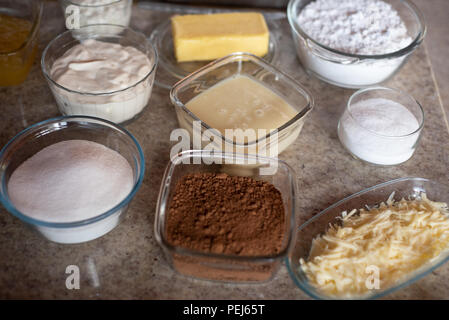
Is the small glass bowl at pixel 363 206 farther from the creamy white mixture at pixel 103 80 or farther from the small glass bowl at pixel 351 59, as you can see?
the creamy white mixture at pixel 103 80

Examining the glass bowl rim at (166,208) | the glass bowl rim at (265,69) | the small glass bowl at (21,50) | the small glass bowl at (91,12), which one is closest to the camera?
the glass bowl rim at (166,208)

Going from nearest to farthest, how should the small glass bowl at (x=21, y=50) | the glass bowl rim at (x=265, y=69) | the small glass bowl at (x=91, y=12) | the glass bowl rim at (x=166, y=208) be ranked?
the glass bowl rim at (x=166, y=208) < the glass bowl rim at (x=265, y=69) < the small glass bowl at (x=21, y=50) < the small glass bowl at (x=91, y=12)

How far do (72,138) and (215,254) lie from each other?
23.5 inches

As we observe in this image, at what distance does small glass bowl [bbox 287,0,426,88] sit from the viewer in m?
1.52

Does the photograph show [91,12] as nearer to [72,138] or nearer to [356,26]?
[72,138]

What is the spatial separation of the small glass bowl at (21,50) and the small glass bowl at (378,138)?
3.47 feet

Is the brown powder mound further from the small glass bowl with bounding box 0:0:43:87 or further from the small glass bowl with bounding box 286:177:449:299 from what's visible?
the small glass bowl with bounding box 0:0:43:87

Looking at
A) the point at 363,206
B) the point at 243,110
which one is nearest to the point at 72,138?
the point at 243,110

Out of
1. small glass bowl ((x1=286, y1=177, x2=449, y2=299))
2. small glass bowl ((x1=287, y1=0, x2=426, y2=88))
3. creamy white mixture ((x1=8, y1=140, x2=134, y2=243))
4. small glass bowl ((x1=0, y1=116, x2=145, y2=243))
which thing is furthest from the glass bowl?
small glass bowl ((x1=286, y1=177, x2=449, y2=299))

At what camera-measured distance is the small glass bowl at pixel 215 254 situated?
1.07m

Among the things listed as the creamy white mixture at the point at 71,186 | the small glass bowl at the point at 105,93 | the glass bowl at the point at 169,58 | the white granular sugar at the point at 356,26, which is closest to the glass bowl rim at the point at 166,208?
the creamy white mixture at the point at 71,186

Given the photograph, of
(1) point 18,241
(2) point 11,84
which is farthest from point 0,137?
(1) point 18,241

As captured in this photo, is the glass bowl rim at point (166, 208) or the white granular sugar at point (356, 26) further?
the white granular sugar at point (356, 26)

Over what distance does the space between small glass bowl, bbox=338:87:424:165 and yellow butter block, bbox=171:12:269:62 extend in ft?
1.41
